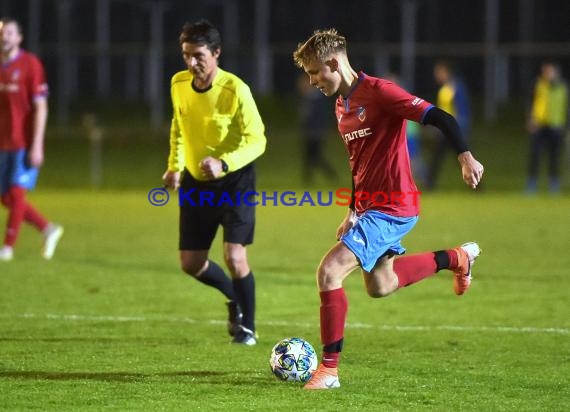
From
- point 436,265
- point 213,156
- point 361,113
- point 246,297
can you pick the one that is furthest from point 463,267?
point 213,156

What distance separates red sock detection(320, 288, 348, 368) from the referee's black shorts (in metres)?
1.59

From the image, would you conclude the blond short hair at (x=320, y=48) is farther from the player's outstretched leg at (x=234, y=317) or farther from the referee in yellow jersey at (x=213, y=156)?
the player's outstretched leg at (x=234, y=317)

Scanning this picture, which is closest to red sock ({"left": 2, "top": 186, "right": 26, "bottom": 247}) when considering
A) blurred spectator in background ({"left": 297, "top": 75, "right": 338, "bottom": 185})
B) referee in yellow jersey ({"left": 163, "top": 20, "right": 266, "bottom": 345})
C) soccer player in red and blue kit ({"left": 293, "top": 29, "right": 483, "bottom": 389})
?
referee in yellow jersey ({"left": 163, "top": 20, "right": 266, "bottom": 345})

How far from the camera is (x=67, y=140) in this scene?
3141 cm

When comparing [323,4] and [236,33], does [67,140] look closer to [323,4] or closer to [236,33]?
[236,33]

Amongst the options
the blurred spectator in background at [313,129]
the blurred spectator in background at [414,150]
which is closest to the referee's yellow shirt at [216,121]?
the blurred spectator in background at [414,150]

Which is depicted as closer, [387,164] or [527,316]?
[387,164]

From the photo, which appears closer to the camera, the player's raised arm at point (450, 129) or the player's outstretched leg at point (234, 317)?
the player's raised arm at point (450, 129)

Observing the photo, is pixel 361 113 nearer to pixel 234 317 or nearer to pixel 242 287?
pixel 242 287

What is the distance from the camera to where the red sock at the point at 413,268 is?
701cm

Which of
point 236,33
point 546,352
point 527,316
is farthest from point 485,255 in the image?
point 236,33

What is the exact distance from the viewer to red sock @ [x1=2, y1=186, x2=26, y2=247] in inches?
476

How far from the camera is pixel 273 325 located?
877cm

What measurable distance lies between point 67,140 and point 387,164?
83.8 ft
